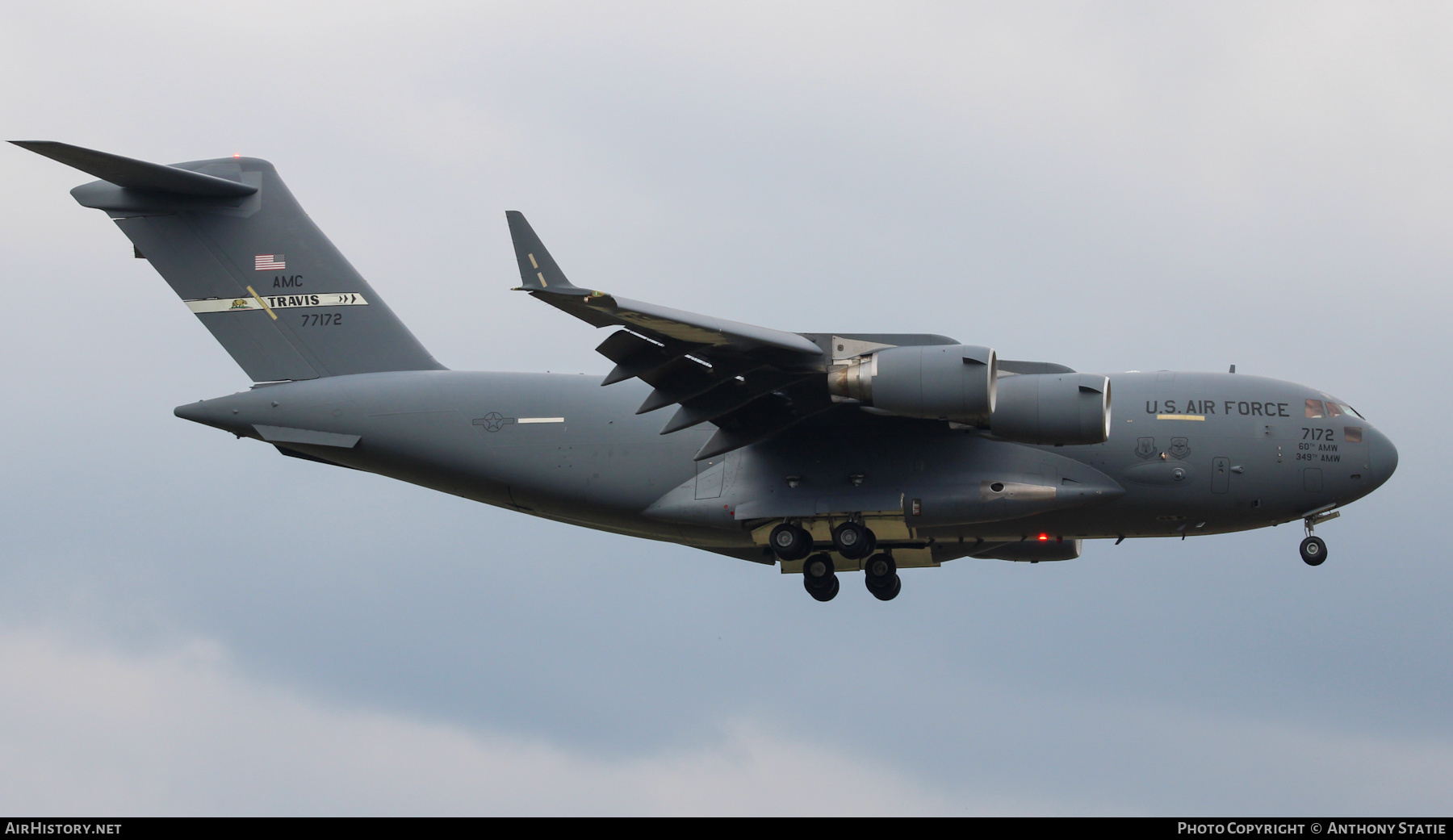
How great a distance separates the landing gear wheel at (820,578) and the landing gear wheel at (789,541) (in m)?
0.84

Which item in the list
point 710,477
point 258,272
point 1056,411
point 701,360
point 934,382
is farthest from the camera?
point 258,272

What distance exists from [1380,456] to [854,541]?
18.4ft

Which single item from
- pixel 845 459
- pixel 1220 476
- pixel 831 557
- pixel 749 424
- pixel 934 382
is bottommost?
pixel 831 557

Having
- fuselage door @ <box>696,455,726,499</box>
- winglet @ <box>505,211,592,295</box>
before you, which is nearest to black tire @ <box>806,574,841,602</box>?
fuselage door @ <box>696,455,726,499</box>

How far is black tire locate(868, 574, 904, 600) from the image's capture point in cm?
1812

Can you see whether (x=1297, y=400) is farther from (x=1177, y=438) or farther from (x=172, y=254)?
(x=172, y=254)

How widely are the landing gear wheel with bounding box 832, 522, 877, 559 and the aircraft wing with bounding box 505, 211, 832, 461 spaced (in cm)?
132

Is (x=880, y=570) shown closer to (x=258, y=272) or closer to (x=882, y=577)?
(x=882, y=577)

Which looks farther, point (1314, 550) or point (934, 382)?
point (1314, 550)

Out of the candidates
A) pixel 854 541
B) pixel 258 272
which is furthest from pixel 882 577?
pixel 258 272

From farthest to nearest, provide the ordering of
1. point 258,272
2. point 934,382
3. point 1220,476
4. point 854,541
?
point 258,272 < point 854,541 < point 1220,476 < point 934,382

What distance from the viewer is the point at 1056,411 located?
50.1ft

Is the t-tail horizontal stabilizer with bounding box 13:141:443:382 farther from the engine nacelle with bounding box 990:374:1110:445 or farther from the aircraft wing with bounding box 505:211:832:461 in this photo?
the engine nacelle with bounding box 990:374:1110:445

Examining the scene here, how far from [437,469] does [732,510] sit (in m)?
3.47
